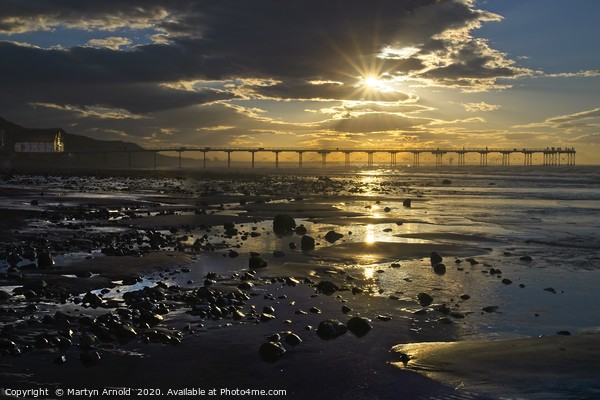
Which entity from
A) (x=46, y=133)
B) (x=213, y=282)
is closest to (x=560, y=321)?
(x=213, y=282)

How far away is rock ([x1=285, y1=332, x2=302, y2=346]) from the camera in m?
8.49

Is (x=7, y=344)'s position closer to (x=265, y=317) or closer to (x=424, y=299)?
(x=265, y=317)

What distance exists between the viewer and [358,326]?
9.28 meters

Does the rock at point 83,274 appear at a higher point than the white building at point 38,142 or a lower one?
lower

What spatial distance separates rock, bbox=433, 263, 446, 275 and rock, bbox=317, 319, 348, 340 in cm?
628

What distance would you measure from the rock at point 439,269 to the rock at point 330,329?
6284 millimetres

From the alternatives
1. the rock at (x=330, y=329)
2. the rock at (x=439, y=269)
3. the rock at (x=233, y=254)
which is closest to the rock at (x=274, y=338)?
the rock at (x=330, y=329)

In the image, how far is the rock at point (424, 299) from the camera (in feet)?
36.9

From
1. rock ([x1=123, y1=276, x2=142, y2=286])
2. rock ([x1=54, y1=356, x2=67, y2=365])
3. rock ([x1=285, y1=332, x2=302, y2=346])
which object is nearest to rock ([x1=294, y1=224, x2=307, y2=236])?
rock ([x1=123, y1=276, x2=142, y2=286])

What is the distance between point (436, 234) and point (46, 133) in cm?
18146

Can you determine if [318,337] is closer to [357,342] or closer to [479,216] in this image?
[357,342]

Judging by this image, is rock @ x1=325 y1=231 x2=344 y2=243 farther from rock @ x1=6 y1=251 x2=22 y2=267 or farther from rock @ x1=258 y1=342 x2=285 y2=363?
rock @ x1=258 y1=342 x2=285 y2=363

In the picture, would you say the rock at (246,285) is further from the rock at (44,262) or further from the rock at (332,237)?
the rock at (332,237)

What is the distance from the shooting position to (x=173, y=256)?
1630 centimetres
